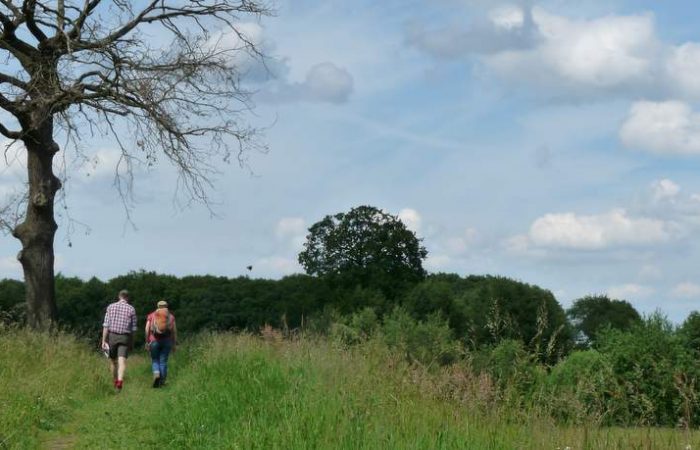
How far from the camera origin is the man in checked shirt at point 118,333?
17.5 m

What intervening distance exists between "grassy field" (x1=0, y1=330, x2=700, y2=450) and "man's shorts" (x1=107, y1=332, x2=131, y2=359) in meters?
1.51

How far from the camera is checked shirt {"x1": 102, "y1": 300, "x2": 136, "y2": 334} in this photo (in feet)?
58.2

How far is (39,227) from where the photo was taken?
22.3 metres

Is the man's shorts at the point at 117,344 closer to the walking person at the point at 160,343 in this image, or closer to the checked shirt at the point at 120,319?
the checked shirt at the point at 120,319

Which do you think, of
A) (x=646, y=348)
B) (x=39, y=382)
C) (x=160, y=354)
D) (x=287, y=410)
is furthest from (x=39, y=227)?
(x=287, y=410)

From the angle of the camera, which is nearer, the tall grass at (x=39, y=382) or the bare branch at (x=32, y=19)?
the tall grass at (x=39, y=382)

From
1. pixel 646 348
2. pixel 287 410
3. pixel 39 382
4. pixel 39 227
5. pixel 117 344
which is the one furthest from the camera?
pixel 39 227

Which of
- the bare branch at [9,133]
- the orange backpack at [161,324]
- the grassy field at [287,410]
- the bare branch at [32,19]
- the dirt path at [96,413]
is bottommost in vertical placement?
the dirt path at [96,413]

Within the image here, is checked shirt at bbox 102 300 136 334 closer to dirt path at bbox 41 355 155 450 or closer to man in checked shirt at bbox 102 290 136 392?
man in checked shirt at bbox 102 290 136 392

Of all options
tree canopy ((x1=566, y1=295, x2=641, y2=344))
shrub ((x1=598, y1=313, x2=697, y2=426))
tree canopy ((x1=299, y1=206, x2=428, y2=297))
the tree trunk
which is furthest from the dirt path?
tree canopy ((x1=566, y1=295, x2=641, y2=344))

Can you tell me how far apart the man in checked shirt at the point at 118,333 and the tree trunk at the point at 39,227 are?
15.8ft

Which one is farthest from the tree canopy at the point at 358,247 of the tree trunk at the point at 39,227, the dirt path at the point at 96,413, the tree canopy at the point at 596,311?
the dirt path at the point at 96,413

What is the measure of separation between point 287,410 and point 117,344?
32.2 feet

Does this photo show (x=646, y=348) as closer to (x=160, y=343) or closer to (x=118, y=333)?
(x=160, y=343)
